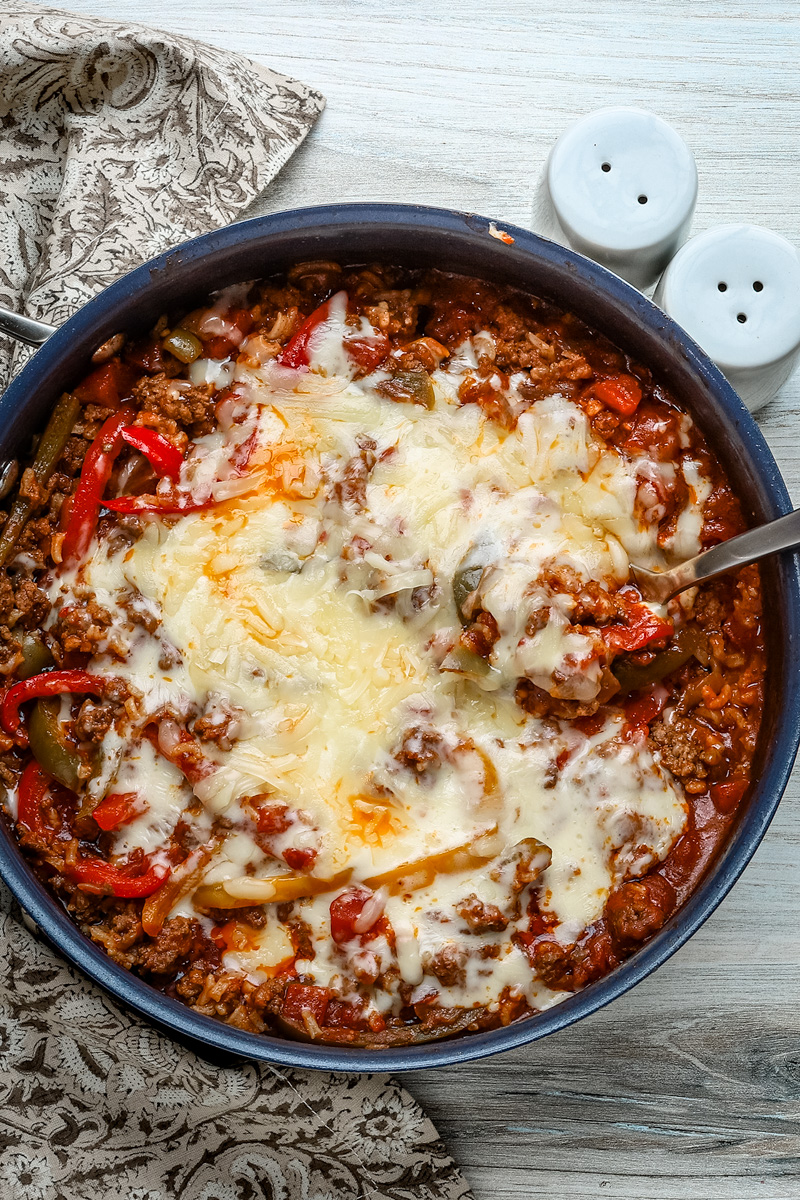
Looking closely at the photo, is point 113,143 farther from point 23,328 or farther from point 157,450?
point 157,450

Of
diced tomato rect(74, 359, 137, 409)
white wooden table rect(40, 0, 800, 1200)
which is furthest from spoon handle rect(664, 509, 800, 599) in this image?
diced tomato rect(74, 359, 137, 409)

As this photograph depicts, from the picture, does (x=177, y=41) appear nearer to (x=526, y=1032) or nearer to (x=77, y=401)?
(x=77, y=401)

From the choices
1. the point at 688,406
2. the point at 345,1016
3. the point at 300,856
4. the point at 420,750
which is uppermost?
the point at 688,406

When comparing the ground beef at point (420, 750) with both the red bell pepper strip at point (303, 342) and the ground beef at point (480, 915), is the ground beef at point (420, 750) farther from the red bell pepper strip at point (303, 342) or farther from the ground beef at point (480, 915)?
the red bell pepper strip at point (303, 342)

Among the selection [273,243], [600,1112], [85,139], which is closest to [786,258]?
[273,243]

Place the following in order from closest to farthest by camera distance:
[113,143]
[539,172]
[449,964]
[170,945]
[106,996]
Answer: [449,964]
[170,945]
[106,996]
[113,143]
[539,172]

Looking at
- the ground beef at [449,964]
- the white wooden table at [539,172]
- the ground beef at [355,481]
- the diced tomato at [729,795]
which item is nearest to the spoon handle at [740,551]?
the diced tomato at [729,795]

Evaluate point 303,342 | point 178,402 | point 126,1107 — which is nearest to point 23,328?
point 178,402
